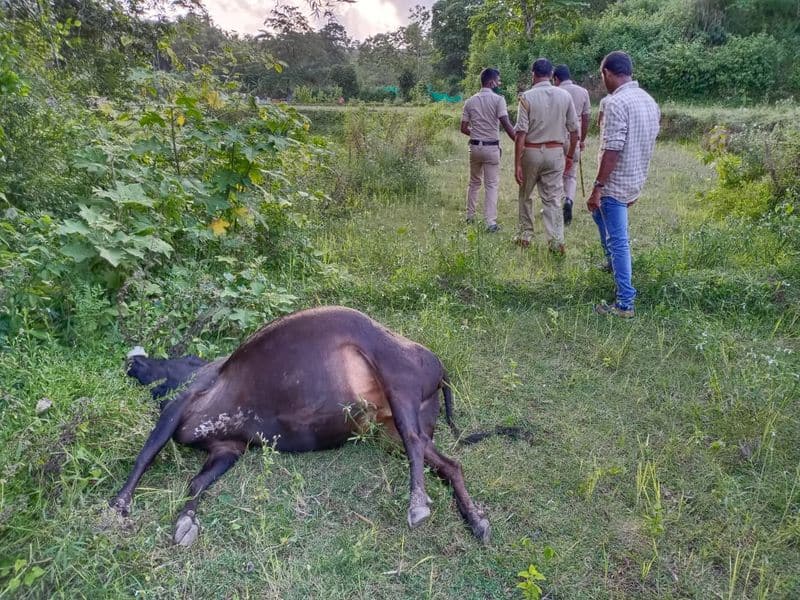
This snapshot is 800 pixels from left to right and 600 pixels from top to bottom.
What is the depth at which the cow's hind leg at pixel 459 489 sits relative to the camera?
2.33m

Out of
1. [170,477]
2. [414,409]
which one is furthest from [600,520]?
[170,477]

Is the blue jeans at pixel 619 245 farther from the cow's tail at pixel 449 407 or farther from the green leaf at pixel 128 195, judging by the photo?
the green leaf at pixel 128 195

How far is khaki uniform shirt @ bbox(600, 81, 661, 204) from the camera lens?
4188 mm

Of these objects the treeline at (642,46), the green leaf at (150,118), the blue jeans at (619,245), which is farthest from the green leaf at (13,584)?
the treeline at (642,46)

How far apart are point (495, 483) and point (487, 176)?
5.14 m

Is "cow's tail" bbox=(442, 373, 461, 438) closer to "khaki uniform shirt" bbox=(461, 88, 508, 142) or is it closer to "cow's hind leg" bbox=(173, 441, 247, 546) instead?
"cow's hind leg" bbox=(173, 441, 247, 546)

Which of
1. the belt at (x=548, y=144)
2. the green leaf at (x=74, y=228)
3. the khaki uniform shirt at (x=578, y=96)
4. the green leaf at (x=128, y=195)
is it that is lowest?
the belt at (x=548, y=144)

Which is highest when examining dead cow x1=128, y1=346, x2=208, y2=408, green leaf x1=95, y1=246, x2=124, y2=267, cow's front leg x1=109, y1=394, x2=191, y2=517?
green leaf x1=95, y1=246, x2=124, y2=267

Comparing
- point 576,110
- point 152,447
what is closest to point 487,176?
point 576,110

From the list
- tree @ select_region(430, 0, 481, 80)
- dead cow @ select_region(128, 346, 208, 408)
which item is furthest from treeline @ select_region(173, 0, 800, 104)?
dead cow @ select_region(128, 346, 208, 408)

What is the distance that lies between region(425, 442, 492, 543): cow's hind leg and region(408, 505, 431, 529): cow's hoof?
178 mm

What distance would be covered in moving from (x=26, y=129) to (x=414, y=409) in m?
3.76

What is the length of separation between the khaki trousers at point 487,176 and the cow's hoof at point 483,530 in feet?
16.5

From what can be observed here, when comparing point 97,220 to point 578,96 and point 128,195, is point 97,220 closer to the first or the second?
point 128,195
